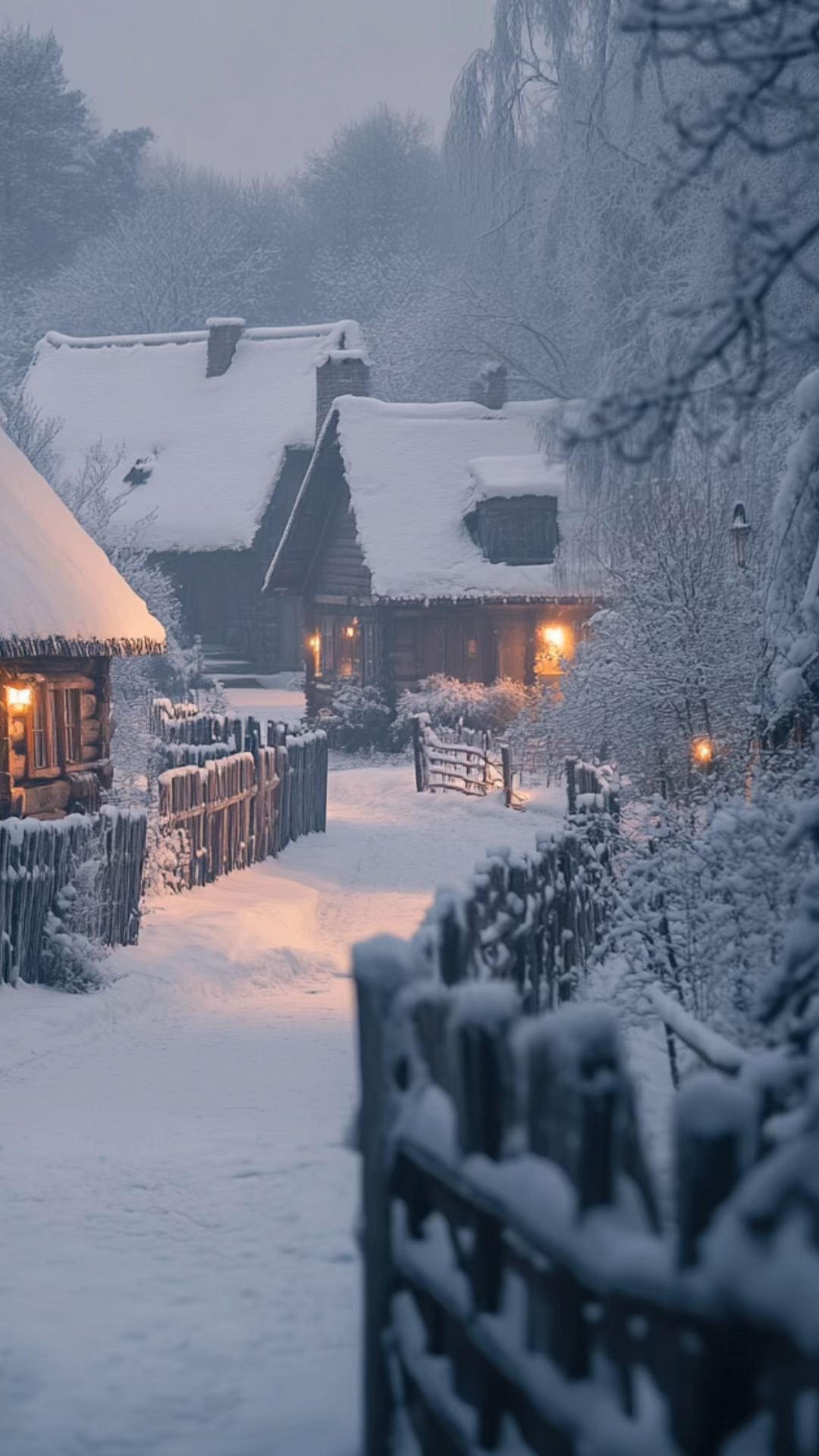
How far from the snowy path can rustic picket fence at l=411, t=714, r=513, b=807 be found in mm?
10329

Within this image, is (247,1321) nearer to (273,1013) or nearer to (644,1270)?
(644,1270)

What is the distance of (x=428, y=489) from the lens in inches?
1257

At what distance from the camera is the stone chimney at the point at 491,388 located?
35.8 metres

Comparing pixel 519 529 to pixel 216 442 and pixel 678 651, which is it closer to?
pixel 678 651

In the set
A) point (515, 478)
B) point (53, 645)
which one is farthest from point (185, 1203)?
point (515, 478)

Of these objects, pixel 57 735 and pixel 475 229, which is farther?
pixel 475 229

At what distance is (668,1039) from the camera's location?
23.9 feet

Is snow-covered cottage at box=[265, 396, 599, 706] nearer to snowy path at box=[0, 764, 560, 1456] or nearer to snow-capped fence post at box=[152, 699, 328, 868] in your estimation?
snow-capped fence post at box=[152, 699, 328, 868]

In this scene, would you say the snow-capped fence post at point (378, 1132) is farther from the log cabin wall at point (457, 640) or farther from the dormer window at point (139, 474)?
the dormer window at point (139, 474)

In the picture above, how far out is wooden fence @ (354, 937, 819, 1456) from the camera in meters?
2.18

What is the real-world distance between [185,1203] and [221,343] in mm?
40523

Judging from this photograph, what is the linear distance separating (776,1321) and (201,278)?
61.9 meters

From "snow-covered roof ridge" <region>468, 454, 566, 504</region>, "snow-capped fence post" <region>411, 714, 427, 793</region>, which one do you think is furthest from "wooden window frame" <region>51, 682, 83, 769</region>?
"snow-covered roof ridge" <region>468, 454, 566, 504</region>

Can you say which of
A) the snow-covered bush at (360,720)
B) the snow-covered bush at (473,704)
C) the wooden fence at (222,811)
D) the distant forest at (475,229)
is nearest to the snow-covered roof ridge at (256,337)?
the distant forest at (475,229)
